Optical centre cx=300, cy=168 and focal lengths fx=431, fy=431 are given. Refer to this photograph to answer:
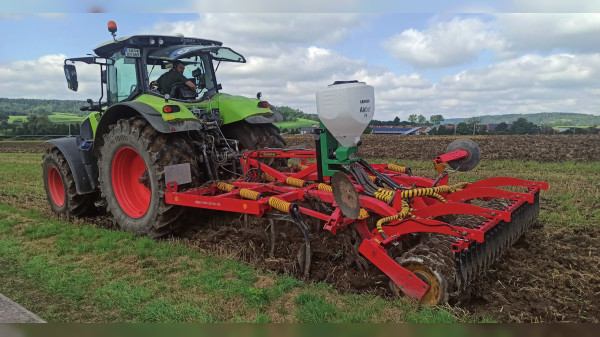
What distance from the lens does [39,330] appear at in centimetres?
305

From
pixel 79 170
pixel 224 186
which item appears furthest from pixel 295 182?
pixel 79 170

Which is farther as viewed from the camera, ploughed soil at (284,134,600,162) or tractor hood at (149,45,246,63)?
ploughed soil at (284,134,600,162)

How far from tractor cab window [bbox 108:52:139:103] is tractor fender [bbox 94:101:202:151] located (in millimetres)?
320

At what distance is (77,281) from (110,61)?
11.2 feet

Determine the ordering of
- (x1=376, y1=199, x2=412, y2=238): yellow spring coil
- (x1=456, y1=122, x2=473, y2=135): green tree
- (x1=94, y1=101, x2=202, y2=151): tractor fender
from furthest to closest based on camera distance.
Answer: (x1=456, y1=122, x2=473, y2=135): green tree < (x1=94, y1=101, x2=202, y2=151): tractor fender < (x1=376, y1=199, x2=412, y2=238): yellow spring coil

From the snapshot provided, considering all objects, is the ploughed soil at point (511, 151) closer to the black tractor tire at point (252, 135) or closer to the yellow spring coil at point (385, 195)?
the black tractor tire at point (252, 135)

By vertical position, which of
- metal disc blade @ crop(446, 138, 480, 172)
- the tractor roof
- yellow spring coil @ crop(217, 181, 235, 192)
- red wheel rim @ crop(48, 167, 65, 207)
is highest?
the tractor roof

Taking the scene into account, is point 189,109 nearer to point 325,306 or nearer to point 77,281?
point 77,281

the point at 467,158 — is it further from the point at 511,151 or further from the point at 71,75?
the point at 511,151

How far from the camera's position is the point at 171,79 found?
18.9 feet

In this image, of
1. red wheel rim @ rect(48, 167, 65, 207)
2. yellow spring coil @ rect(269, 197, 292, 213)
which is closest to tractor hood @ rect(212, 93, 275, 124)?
yellow spring coil @ rect(269, 197, 292, 213)

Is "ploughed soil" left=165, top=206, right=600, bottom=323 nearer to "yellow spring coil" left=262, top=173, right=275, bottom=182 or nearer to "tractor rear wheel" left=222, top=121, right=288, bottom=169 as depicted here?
"yellow spring coil" left=262, top=173, right=275, bottom=182

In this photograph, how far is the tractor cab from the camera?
556cm

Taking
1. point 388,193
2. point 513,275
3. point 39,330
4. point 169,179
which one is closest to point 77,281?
point 39,330
